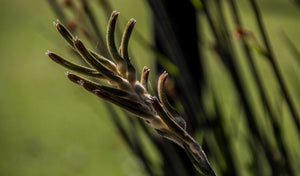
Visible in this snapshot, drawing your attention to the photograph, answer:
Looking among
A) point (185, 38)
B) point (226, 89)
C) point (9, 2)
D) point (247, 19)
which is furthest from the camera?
point (9, 2)

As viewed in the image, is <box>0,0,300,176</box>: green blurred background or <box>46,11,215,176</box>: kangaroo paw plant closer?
<box>46,11,215,176</box>: kangaroo paw plant

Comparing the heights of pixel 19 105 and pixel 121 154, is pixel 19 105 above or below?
above

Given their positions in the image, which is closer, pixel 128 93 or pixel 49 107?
pixel 128 93

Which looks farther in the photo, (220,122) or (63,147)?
(63,147)

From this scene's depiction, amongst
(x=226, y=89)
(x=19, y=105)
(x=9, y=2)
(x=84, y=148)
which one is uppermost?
(x=9, y=2)

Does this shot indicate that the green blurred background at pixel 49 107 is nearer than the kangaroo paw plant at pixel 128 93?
No

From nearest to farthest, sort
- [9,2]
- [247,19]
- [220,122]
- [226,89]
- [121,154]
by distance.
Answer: [220,122], [121,154], [226,89], [247,19], [9,2]

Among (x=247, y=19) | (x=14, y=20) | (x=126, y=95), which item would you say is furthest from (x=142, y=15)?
(x=126, y=95)

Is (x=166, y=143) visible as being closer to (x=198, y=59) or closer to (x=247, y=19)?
(x=198, y=59)
